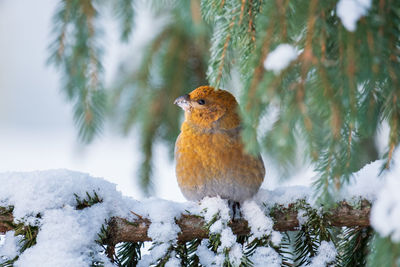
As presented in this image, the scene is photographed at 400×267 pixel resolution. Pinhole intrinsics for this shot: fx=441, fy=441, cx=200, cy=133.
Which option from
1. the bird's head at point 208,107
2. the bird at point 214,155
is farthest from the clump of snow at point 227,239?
the bird's head at point 208,107

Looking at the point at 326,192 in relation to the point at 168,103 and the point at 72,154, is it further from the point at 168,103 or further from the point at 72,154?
the point at 72,154

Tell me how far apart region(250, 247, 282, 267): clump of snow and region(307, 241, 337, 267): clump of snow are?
14 cm

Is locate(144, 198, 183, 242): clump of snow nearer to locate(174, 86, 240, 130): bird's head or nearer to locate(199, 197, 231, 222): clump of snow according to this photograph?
locate(199, 197, 231, 222): clump of snow

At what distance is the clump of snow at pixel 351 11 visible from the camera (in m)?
1.12

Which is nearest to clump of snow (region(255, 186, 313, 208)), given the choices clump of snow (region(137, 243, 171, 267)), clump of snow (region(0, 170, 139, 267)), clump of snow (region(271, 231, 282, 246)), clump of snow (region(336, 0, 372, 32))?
clump of snow (region(271, 231, 282, 246))

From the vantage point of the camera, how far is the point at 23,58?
297 inches

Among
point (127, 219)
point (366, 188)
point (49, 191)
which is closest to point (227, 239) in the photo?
point (127, 219)

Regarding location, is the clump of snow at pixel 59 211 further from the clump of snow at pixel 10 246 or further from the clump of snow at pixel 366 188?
the clump of snow at pixel 366 188

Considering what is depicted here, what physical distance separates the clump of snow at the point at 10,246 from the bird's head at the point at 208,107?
1.17m

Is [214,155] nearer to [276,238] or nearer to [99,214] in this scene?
[276,238]

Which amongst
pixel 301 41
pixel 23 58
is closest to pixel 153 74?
pixel 301 41

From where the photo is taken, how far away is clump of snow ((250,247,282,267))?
1.61 meters

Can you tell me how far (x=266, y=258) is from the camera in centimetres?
163

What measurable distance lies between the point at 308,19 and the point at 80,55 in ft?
4.71
